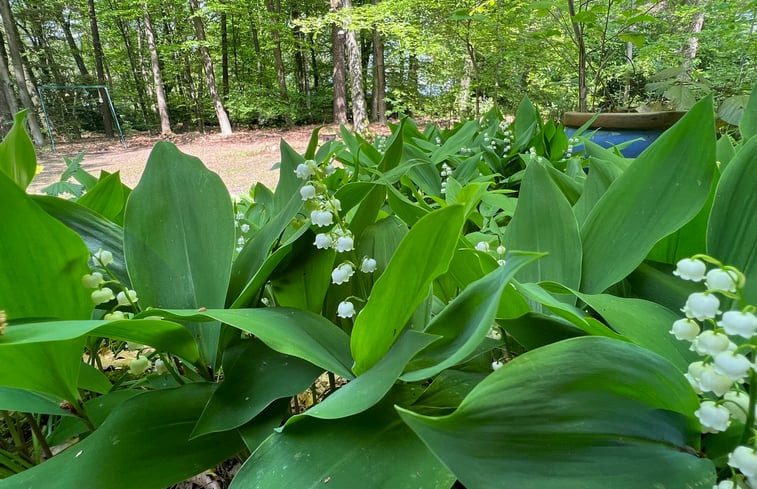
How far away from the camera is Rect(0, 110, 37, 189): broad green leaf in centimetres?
72

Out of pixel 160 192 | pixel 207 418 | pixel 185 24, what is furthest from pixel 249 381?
pixel 185 24

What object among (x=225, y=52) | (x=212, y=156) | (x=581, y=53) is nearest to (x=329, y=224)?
(x=581, y=53)

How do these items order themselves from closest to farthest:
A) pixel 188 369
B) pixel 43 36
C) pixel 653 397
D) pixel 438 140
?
pixel 653 397
pixel 188 369
pixel 438 140
pixel 43 36

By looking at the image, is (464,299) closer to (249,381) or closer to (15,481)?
(249,381)

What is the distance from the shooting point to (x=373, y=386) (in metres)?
0.34

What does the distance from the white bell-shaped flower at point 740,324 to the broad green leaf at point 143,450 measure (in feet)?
1.43

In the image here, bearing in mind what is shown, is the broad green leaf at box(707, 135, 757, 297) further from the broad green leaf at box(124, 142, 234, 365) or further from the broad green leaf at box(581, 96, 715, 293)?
the broad green leaf at box(124, 142, 234, 365)

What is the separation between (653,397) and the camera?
0.30 metres

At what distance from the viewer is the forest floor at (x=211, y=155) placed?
255 inches

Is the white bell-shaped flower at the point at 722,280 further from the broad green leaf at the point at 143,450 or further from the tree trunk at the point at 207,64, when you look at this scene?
the tree trunk at the point at 207,64

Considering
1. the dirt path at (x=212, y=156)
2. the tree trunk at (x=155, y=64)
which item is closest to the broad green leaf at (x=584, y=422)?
the dirt path at (x=212, y=156)

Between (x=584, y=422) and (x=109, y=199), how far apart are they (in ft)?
2.77

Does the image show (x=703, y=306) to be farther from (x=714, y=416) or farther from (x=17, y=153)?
(x=17, y=153)

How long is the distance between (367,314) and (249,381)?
6.7 inches
